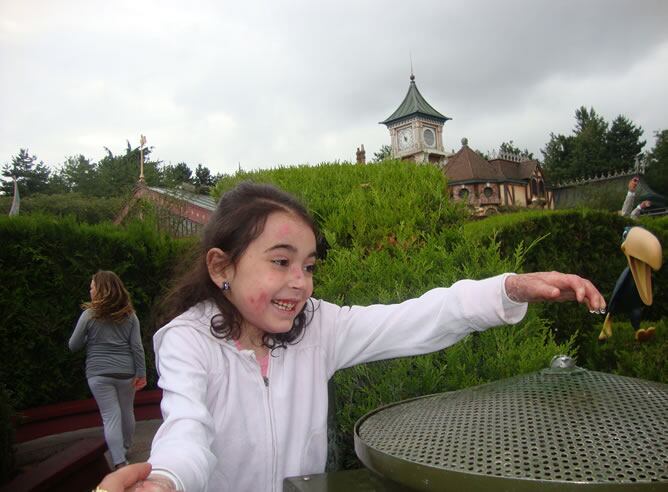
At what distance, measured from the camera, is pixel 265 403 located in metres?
1.63

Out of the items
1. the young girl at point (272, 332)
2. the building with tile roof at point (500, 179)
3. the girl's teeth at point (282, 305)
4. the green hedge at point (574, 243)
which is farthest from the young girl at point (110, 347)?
the building with tile roof at point (500, 179)

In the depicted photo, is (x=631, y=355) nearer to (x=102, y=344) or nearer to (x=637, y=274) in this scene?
(x=637, y=274)

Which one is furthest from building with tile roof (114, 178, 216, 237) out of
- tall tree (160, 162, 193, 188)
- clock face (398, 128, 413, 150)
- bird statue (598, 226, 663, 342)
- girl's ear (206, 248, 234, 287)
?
clock face (398, 128, 413, 150)

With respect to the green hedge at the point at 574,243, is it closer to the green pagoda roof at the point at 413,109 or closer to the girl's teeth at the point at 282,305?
the girl's teeth at the point at 282,305

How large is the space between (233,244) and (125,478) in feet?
3.00

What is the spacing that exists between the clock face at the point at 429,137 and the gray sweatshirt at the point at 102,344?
46.7 metres

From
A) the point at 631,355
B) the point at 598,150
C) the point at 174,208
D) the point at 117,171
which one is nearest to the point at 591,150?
the point at 598,150

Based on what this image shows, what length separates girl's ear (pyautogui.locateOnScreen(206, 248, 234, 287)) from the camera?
1764 mm

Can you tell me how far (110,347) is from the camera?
5598mm

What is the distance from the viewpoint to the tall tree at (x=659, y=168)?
49.1 metres

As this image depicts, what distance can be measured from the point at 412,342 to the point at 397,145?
51398 mm

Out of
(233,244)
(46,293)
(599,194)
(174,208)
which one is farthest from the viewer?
(599,194)

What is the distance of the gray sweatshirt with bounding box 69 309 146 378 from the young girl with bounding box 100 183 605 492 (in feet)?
13.6

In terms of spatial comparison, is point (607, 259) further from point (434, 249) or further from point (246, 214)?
point (246, 214)
